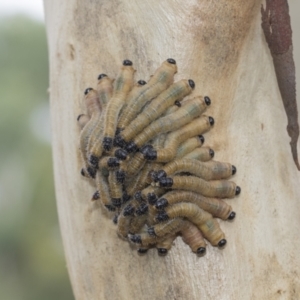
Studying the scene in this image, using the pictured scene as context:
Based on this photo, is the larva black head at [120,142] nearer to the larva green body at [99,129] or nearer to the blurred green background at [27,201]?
the larva green body at [99,129]

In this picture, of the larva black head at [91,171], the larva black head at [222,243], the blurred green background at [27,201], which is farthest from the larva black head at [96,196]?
the blurred green background at [27,201]

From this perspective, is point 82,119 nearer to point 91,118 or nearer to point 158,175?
point 91,118

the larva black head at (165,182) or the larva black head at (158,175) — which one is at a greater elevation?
the larva black head at (158,175)

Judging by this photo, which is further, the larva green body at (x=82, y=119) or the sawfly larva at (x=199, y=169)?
the larva green body at (x=82, y=119)

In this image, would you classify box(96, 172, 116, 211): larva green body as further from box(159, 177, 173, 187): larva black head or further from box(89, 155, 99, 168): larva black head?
box(159, 177, 173, 187): larva black head

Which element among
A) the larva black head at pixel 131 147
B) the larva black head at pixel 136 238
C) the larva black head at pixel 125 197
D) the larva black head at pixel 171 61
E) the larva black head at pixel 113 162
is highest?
the larva black head at pixel 171 61

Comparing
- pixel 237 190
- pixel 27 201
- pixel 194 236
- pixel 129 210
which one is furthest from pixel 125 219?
pixel 27 201

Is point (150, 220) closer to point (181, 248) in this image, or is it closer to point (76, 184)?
point (181, 248)
